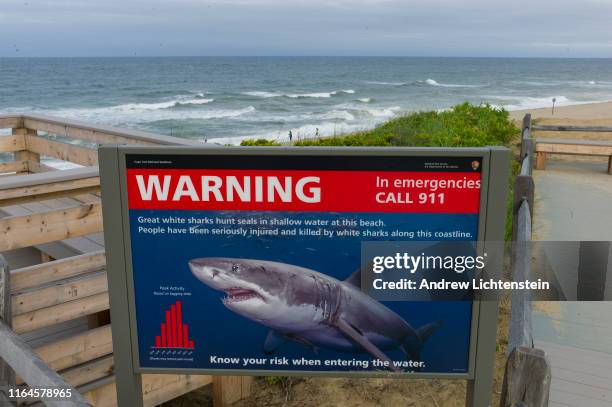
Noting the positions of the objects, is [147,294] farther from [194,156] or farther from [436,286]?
[436,286]

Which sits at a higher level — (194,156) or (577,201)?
(194,156)

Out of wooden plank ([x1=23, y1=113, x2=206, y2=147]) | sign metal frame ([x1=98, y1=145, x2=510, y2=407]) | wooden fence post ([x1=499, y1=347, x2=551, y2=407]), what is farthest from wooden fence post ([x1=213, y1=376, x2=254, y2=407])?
wooden fence post ([x1=499, y1=347, x2=551, y2=407])

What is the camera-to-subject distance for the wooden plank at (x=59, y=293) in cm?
354

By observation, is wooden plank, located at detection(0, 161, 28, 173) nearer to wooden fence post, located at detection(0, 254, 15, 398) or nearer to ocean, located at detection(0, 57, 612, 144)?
wooden fence post, located at detection(0, 254, 15, 398)

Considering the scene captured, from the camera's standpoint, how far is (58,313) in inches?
149

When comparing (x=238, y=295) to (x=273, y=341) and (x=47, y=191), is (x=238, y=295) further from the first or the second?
(x=47, y=191)

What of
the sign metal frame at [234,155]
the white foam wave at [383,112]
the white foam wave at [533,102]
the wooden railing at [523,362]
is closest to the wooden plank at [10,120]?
the sign metal frame at [234,155]

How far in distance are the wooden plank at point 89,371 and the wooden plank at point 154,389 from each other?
4.3 inches

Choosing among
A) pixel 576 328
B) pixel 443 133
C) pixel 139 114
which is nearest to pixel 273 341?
pixel 576 328

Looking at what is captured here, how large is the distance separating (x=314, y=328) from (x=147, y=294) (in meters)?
0.74

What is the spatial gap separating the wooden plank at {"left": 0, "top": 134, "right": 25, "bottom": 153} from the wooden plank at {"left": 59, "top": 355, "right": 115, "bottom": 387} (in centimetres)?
405

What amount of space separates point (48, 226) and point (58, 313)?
0.57 meters

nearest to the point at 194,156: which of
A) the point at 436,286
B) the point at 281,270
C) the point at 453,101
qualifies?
the point at 281,270

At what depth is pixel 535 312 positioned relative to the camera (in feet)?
18.2
